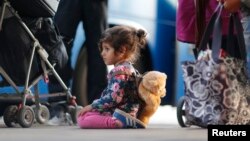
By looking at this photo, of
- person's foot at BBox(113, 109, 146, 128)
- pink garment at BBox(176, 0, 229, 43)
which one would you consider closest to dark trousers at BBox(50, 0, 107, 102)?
pink garment at BBox(176, 0, 229, 43)

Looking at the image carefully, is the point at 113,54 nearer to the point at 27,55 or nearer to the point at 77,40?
the point at 27,55

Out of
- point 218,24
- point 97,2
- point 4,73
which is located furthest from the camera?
point 97,2

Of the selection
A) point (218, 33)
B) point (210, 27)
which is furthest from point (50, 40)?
point (218, 33)

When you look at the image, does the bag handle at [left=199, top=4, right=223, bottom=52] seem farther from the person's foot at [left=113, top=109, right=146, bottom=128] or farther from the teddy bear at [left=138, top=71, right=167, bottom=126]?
the person's foot at [left=113, top=109, right=146, bottom=128]

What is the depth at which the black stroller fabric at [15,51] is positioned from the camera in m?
6.95

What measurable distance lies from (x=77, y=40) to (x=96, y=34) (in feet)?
7.30

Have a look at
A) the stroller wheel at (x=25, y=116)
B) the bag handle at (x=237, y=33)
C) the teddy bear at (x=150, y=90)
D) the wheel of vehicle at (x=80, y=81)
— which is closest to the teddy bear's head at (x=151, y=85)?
the teddy bear at (x=150, y=90)

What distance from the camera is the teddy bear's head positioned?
6.35 m

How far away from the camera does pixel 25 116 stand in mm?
6750

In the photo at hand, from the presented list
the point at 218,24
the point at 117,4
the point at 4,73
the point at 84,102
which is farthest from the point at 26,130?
the point at 117,4

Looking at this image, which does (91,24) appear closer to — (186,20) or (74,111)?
(74,111)

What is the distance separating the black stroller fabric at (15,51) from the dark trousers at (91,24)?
25.6 inches

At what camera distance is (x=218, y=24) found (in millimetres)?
5816

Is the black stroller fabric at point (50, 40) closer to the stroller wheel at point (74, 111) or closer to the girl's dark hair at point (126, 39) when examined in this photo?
the stroller wheel at point (74, 111)
